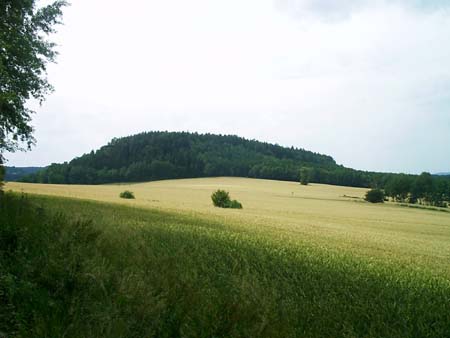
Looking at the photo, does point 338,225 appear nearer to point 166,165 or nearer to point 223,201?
point 223,201

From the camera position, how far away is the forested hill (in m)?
101

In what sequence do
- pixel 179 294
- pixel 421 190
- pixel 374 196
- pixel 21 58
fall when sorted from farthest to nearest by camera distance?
pixel 421 190 → pixel 374 196 → pixel 21 58 → pixel 179 294

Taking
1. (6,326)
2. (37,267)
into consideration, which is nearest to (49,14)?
(37,267)

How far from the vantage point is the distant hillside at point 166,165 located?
332 feet

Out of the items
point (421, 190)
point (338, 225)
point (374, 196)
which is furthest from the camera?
point (421, 190)

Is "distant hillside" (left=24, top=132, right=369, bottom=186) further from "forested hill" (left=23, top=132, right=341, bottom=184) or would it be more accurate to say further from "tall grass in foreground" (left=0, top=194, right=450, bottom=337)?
"tall grass in foreground" (left=0, top=194, right=450, bottom=337)

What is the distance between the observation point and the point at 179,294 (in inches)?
213

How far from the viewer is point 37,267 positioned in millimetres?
5258

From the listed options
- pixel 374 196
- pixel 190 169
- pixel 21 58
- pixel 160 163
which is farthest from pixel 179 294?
pixel 190 169

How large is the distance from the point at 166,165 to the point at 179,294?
107 meters

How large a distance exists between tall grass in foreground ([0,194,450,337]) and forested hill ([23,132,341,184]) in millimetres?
96606

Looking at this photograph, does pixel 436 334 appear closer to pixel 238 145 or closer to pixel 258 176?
pixel 258 176

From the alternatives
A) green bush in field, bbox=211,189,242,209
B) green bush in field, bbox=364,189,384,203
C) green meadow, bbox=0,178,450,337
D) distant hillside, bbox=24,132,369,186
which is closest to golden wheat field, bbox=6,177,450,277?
green bush in field, bbox=211,189,242,209

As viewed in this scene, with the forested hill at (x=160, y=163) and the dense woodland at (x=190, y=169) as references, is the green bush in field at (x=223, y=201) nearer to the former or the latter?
the dense woodland at (x=190, y=169)
